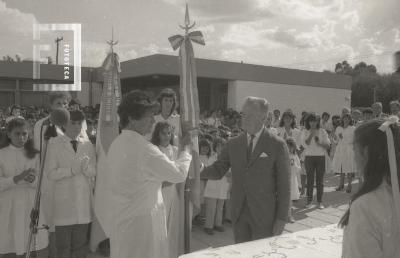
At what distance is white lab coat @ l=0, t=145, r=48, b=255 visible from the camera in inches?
173

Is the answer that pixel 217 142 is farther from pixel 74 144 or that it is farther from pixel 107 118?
pixel 74 144

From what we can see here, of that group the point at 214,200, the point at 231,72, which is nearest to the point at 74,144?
the point at 214,200

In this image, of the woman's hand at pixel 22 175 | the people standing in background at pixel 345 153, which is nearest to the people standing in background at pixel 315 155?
the people standing in background at pixel 345 153

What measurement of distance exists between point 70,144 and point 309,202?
6.08 m

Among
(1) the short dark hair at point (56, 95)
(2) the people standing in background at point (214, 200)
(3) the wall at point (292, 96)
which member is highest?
(3) the wall at point (292, 96)

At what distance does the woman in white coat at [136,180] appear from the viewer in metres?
3.36

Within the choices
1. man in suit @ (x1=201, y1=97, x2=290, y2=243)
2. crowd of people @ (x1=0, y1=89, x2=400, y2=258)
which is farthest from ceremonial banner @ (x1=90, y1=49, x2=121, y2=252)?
man in suit @ (x1=201, y1=97, x2=290, y2=243)

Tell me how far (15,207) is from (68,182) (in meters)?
0.59

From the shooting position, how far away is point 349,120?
10.6 meters

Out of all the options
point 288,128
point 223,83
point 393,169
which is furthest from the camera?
point 223,83

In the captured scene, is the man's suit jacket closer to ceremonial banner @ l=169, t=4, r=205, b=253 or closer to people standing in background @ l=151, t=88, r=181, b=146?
ceremonial banner @ l=169, t=4, r=205, b=253

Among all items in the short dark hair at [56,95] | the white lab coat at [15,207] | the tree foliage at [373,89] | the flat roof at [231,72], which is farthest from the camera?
the tree foliage at [373,89]

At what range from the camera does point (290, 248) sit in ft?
10.4

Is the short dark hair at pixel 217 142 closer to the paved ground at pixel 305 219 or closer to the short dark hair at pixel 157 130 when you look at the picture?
the paved ground at pixel 305 219
